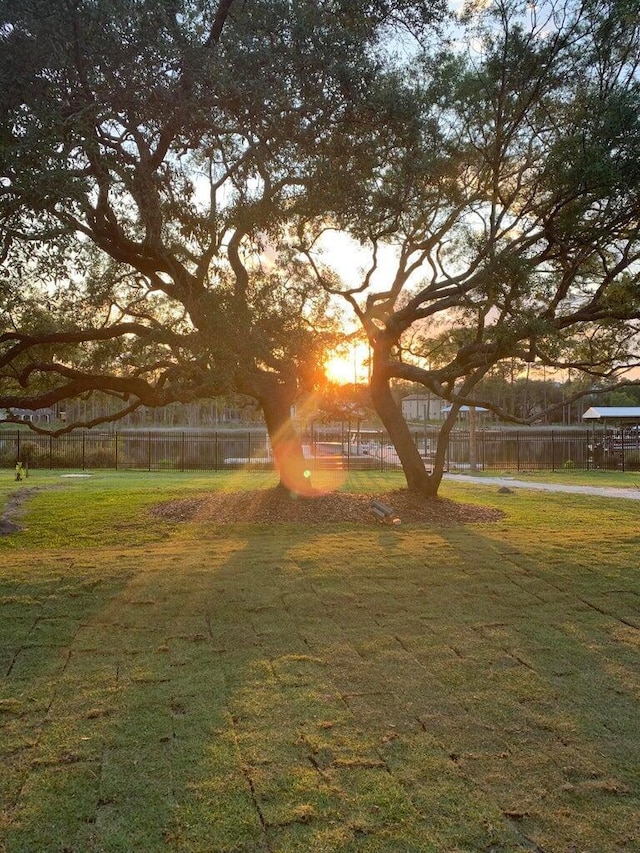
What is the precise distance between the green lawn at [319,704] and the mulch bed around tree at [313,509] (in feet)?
13.6

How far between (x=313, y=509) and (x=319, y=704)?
8.58 m

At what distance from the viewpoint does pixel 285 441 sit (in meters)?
13.9

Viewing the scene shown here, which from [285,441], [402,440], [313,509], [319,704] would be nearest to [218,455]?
[285,441]

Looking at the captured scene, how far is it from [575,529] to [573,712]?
707 cm

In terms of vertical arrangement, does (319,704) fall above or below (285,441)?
below

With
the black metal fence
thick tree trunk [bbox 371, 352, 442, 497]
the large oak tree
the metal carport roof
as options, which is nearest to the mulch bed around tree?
thick tree trunk [bbox 371, 352, 442, 497]

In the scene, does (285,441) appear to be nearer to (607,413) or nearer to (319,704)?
(319,704)

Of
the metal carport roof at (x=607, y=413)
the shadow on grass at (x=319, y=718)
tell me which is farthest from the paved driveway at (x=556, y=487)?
the metal carport roof at (x=607, y=413)

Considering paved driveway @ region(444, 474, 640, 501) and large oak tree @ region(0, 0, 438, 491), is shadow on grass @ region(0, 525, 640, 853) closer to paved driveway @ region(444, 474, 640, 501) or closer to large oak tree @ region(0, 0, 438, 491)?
large oak tree @ region(0, 0, 438, 491)

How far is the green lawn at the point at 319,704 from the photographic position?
259 centimetres

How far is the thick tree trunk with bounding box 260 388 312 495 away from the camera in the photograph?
44.3ft

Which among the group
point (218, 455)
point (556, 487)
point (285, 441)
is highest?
point (285, 441)

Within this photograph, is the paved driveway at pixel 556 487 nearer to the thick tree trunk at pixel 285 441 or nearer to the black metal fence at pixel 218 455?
the black metal fence at pixel 218 455

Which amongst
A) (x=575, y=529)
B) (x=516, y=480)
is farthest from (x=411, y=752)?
(x=516, y=480)
